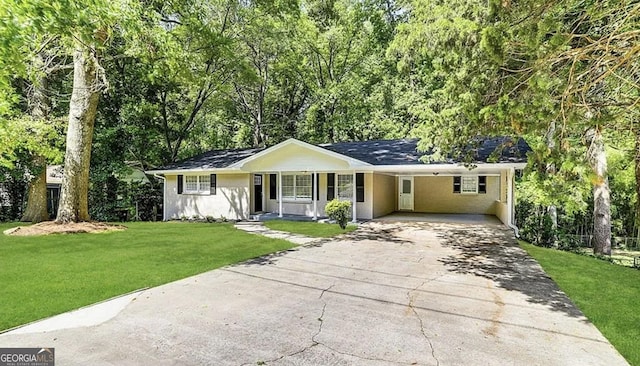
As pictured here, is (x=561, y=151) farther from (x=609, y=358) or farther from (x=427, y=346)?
(x=427, y=346)

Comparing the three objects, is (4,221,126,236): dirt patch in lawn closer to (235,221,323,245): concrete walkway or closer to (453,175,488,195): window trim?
(235,221,323,245): concrete walkway

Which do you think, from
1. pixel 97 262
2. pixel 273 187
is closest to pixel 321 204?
pixel 273 187

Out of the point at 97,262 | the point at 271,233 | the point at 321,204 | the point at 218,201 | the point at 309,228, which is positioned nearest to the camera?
the point at 97,262

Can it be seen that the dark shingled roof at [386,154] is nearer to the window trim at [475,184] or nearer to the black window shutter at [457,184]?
the window trim at [475,184]

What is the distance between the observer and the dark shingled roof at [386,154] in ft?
41.5

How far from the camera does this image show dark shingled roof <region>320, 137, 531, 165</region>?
12309mm

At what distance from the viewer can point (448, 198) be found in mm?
17812

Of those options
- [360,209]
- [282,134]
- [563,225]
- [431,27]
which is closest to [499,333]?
[431,27]

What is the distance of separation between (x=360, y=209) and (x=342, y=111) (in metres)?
11.6

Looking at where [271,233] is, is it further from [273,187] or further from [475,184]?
[475,184]

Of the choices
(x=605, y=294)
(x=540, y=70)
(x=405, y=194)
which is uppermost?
(x=540, y=70)

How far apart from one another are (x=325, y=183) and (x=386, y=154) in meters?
3.05

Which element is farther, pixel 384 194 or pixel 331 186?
pixel 384 194

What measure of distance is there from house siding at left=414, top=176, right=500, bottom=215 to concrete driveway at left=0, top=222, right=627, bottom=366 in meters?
10.4
